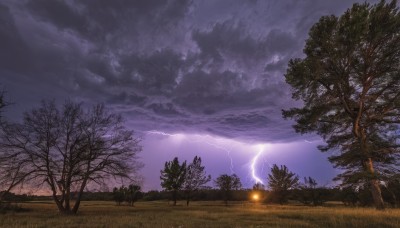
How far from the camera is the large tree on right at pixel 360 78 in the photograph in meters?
21.1

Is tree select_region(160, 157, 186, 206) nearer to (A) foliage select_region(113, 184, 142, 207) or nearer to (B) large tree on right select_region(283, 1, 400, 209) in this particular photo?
(A) foliage select_region(113, 184, 142, 207)

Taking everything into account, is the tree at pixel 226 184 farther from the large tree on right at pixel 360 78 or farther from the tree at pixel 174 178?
the large tree on right at pixel 360 78

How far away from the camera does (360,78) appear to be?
22.4 m

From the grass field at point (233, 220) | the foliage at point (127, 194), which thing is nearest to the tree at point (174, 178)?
the foliage at point (127, 194)

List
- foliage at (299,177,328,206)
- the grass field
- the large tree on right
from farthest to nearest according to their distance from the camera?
foliage at (299,177,328,206) < the large tree on right < the grass field

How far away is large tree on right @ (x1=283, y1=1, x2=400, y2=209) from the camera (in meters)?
21.1

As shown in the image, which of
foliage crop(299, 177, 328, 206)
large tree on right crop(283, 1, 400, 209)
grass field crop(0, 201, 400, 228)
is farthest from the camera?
foliage crop(299, 177, 328, 206)

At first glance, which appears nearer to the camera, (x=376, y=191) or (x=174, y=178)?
(x=376, y=191)

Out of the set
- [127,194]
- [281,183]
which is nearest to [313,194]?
[281,183]

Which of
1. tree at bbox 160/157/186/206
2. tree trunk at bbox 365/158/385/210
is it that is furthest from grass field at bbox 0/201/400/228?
tree at bbox 160/157/186/206

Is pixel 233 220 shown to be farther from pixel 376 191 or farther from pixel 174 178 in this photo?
pixel 174 178

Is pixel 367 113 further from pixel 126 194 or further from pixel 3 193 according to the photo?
pixel 126 194

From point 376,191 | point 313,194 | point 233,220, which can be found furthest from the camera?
point 313,194

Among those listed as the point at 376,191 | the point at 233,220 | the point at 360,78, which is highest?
the point at 360,78
